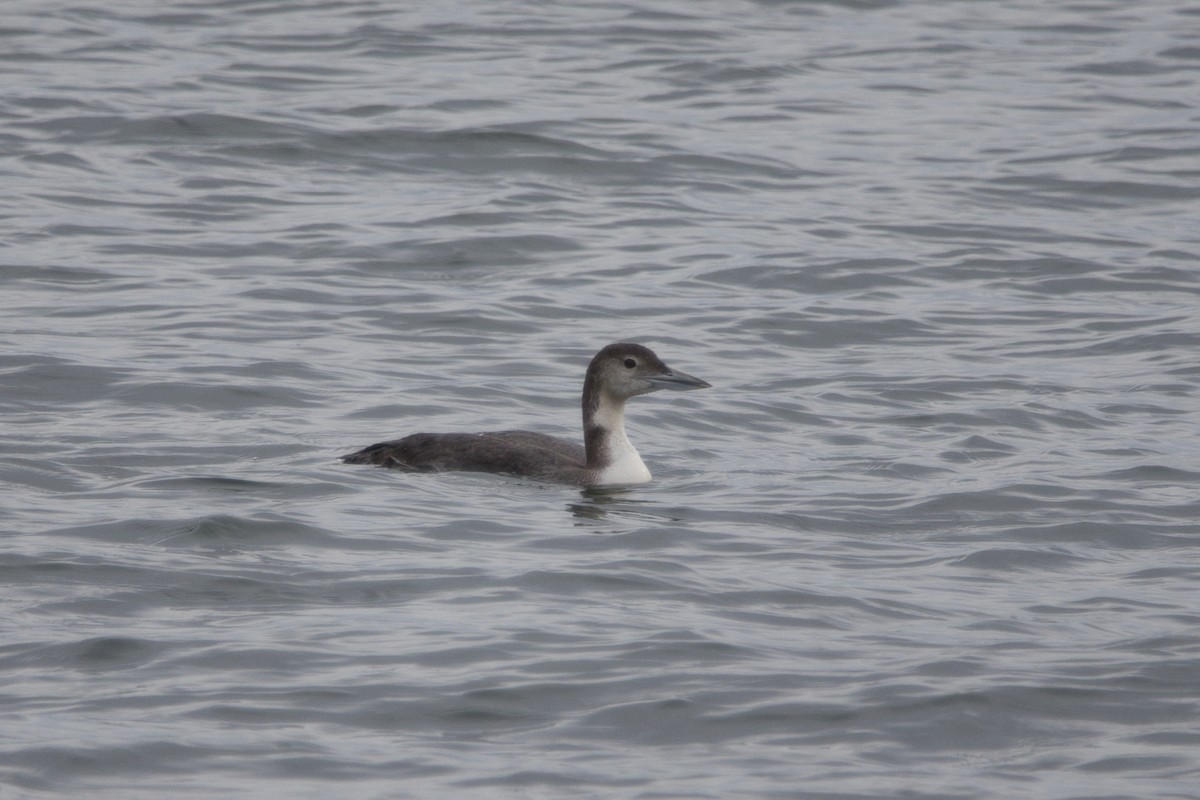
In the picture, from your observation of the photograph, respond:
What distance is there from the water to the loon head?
56 cm

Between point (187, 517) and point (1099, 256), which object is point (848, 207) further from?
point (187, 517)

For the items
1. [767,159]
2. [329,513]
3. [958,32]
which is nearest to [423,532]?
[329,513]

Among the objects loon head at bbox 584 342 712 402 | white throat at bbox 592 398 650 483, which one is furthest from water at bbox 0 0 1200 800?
loon head at bbox 584 342 712 402

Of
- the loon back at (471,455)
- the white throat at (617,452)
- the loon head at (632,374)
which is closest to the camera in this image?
the loon back at (471,455)

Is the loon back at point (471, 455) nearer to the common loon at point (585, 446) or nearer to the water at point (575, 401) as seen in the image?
the common loon at point (585, 446)

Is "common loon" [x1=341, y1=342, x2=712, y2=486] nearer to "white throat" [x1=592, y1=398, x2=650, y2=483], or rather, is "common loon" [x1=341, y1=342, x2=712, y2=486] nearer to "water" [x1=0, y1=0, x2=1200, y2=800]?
"white throat" [x1=592, y1=398, x2=650, y2=483]

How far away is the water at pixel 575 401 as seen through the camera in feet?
23.8

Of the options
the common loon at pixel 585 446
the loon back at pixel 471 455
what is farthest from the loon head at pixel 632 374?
the loon back at pixel 471 455

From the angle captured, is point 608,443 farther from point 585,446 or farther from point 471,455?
point 471,455

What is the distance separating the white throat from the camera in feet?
36.1

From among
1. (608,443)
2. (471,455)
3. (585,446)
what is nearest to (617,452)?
(608,443)

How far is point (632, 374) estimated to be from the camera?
11.3 metres

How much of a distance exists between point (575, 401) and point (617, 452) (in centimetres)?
202

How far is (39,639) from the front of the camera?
7.85 meters
